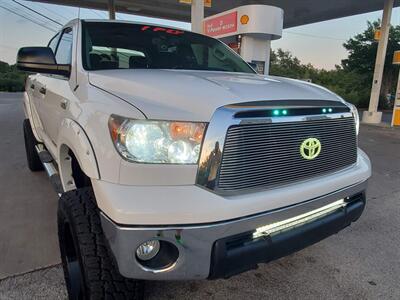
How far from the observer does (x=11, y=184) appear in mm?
4328

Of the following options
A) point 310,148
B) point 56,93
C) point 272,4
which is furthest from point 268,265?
point 272,4

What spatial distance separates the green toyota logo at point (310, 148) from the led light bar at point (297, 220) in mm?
314

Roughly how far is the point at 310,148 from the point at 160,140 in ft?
2.87

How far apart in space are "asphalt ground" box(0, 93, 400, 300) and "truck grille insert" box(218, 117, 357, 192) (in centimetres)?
87

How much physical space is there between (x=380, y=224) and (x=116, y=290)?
2794mm

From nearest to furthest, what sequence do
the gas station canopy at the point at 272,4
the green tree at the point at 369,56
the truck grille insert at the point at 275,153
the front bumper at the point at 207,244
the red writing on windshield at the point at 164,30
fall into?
the front bumper at the point at 207,244
the truck grille insert at the point at 275,153
the red writing on windshield at the point at 164,30
the gas station canopy at the point at 272,4
the green tree at the point at 369,56

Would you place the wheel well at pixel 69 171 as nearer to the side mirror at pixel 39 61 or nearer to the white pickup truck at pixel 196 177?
the white pickup truck at pixel 196 177

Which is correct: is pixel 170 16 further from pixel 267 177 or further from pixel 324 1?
pixel 267 177

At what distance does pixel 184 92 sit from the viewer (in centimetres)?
186

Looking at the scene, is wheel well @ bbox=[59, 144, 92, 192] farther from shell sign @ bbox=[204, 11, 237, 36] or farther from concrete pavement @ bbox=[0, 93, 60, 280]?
shell sign @ bbox=[204, 11, 237, 36]

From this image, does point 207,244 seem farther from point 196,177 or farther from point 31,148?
point 31,148

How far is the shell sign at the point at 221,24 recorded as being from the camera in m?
9.66

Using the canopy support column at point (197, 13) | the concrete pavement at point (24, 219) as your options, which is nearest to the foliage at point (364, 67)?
the canopy support column at point (197, 13)

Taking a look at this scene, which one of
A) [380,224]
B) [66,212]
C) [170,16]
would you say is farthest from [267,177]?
[170,16]
